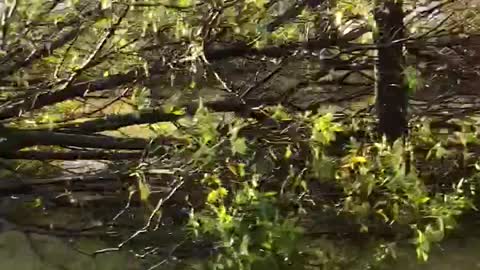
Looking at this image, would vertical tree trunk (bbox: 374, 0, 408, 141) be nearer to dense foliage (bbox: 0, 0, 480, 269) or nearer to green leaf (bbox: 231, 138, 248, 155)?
dense foliage (bbox: 0, 0, 480, 269)

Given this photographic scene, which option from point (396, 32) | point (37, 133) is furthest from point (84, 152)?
point (396, 32)

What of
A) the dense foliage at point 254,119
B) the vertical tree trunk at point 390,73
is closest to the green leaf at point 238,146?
the dense foliage at point 254,119

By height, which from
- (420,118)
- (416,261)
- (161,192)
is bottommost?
(416,261)

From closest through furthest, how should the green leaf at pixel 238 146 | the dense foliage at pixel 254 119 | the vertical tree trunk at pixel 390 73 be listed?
the green leaf at pixel 238 146, the dense foliage at pixel 254 119, the vertical tree trunk at pixel 390 73

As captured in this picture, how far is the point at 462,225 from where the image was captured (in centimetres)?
263

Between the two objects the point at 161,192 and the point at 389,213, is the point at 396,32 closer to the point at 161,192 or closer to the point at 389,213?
the point at 389,213

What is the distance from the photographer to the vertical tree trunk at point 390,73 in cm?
236

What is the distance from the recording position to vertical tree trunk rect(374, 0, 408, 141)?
236cm

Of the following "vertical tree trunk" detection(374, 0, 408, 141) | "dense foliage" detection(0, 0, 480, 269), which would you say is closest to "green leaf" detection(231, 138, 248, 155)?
"dense foliage" detection(0, 0, 480, 269)

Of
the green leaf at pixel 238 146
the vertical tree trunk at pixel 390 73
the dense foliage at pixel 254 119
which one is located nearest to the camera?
the green leaf at pixel 238 146

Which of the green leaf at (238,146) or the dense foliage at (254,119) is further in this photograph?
the dense foliage at (254,119)

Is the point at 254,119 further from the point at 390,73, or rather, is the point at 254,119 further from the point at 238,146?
the point at 390,73

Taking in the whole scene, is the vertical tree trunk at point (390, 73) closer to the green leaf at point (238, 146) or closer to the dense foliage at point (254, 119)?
the dense foliage at point (254, 119)

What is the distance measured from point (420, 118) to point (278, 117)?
Answer: 0.50m
